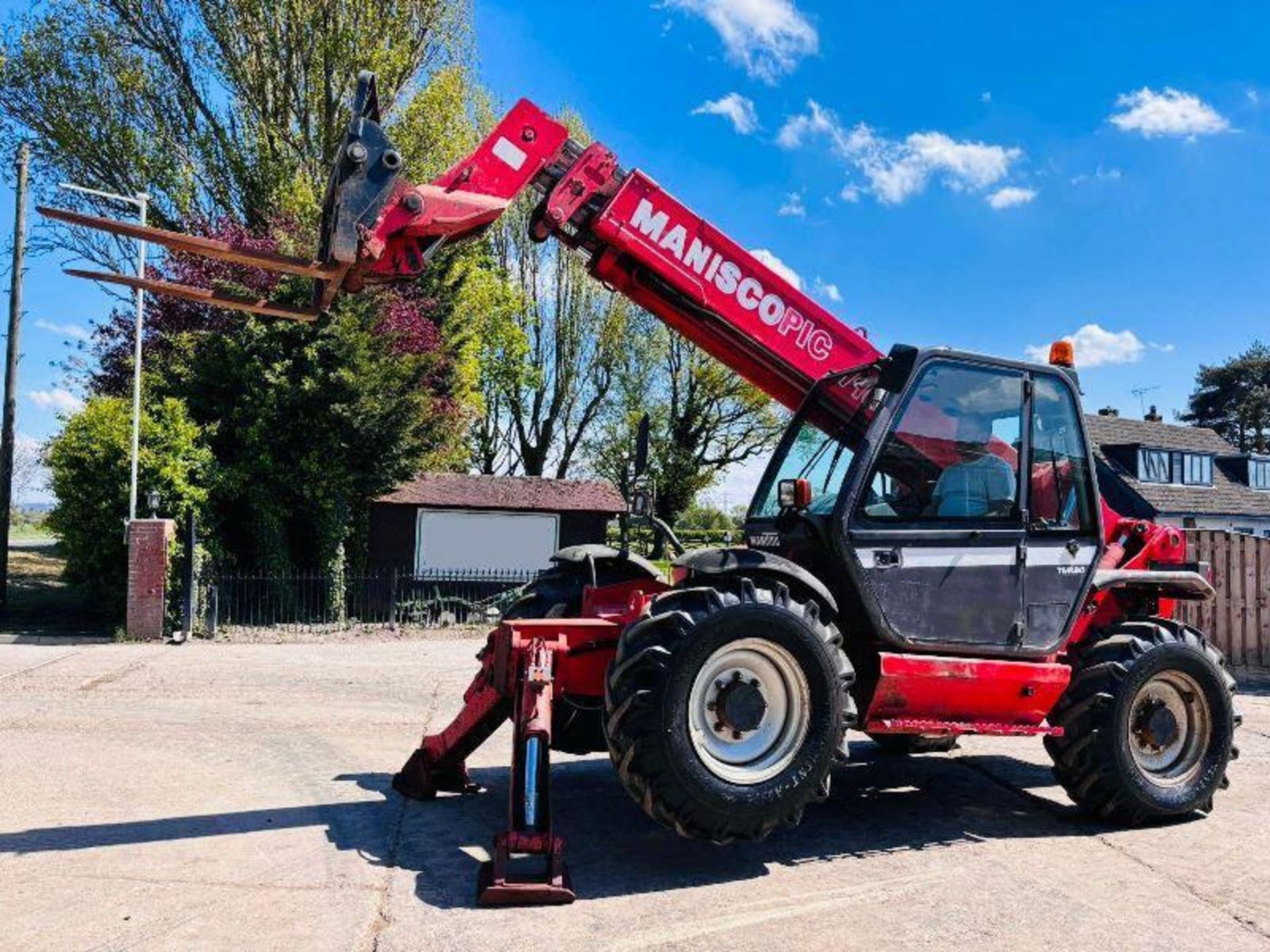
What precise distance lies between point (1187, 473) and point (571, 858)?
136 feet

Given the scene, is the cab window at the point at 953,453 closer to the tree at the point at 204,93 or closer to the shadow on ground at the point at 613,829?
the shadow on ground at the point at 613,829

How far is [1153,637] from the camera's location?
225 inches

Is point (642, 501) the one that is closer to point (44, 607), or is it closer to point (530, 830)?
point (530, 830)

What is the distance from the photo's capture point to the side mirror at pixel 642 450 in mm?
5312

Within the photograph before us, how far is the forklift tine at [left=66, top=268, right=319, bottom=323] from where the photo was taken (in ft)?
15.7

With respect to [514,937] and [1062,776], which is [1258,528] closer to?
[1062,776]

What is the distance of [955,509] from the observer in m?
5.43

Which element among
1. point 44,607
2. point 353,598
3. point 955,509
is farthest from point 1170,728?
point 44,607

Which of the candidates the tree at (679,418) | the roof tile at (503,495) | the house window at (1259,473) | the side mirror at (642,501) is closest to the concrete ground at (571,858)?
the side mirror at (642,501)

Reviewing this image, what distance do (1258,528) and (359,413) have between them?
3864 cm

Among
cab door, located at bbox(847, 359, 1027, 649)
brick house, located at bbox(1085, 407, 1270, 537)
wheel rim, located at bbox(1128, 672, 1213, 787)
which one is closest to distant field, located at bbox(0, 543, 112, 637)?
cab door, located at bbox(847, 359, 1027, 649)

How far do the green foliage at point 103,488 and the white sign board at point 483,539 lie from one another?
512 cm

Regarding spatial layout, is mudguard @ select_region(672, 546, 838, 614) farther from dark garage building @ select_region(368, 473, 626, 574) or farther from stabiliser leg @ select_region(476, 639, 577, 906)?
dark garage building @ select_region(368, 473, 626, 574)

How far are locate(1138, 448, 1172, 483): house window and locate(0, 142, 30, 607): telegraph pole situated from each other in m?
36.9
